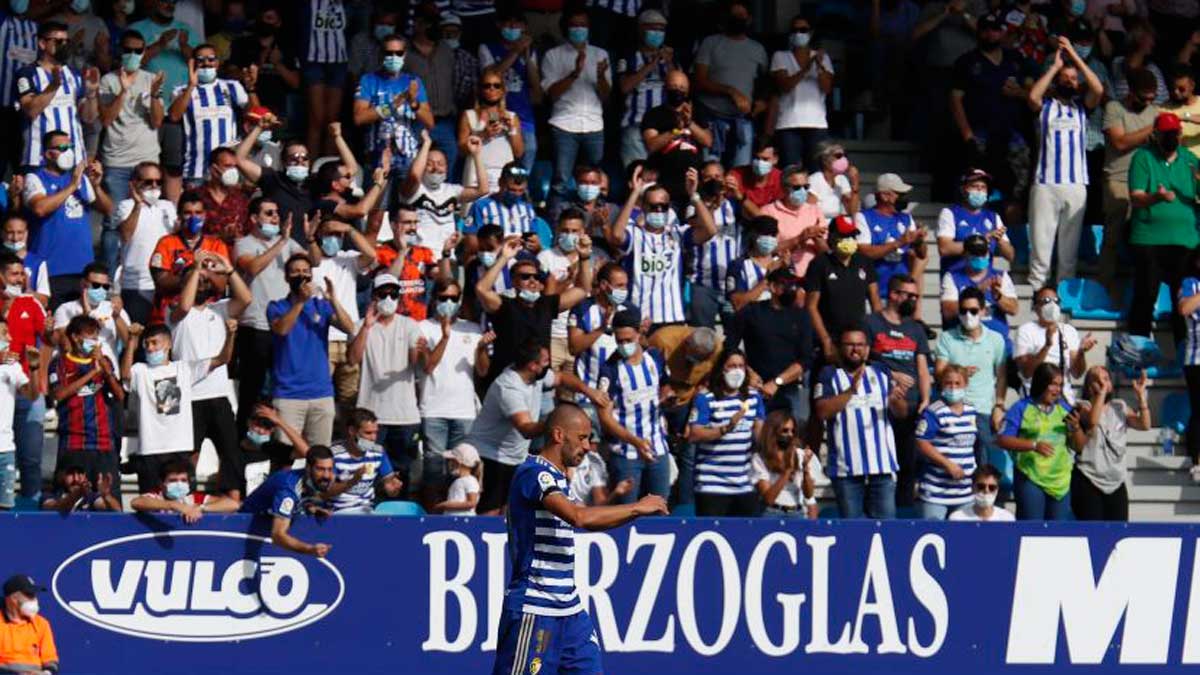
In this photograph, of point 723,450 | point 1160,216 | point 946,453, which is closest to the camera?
point 723,450

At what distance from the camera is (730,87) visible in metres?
21.3

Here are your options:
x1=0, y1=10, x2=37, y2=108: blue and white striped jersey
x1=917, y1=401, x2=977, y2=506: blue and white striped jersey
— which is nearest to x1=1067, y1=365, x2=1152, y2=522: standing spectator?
x1=917, y1=401, x2=977, y2=506: blue and white striped jersey

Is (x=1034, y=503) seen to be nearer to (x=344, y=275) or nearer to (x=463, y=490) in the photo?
(x=463, y=490)

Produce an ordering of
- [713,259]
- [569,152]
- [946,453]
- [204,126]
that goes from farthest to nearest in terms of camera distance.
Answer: [569,152]
[204,126]
[713,259]
[946,453]

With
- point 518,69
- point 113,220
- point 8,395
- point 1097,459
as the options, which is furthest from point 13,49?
point 1097,459

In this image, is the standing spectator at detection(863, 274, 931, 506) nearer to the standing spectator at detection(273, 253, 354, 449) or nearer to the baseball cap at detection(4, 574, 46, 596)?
the standing spectator at detection(273, 253, 354, 449)

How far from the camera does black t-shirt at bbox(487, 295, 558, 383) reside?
18219mm

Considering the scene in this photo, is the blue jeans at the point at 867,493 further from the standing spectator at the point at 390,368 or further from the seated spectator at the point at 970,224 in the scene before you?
the standing spectator at the point at 390,368

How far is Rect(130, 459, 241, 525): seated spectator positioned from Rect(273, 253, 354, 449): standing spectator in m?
1.07

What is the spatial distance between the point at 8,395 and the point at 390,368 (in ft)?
9.10

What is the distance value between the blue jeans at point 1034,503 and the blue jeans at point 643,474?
2.66 metres

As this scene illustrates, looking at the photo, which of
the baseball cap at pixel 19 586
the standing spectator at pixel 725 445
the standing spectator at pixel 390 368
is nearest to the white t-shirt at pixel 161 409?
the standing spectator at pixel 390 368

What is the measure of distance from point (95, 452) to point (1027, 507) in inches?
269

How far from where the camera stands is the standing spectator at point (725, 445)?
17625 millimetres
